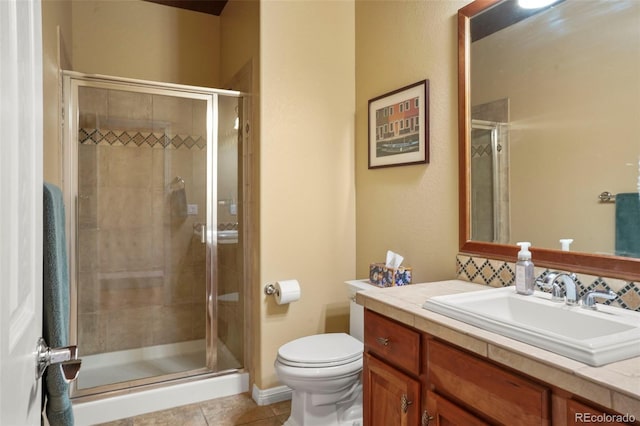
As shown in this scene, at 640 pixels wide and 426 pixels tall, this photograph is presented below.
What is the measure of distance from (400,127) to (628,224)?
1.25 meters

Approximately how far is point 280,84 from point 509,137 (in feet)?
4.65

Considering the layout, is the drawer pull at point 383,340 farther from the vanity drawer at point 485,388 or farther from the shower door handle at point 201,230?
the shower door handle at point 201,230

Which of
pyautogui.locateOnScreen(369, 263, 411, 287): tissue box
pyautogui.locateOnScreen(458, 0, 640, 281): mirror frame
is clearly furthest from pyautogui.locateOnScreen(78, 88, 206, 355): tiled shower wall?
pyautogui.locateOnScreen(458, 0, 640, 281): mirror frame

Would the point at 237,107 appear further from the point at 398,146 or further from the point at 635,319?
the point at 635,319

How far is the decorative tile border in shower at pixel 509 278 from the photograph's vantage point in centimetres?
121

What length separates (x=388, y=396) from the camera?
139 centimetres

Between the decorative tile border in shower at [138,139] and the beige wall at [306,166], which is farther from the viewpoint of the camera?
the decorative tile border in shower at [138,139]

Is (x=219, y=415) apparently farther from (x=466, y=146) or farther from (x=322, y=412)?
A: (x=466, y=146)

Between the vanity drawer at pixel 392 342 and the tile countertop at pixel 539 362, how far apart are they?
0.04 meters

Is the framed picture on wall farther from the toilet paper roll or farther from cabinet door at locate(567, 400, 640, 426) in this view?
cabinet door at locate(567, 400, 640, 426)

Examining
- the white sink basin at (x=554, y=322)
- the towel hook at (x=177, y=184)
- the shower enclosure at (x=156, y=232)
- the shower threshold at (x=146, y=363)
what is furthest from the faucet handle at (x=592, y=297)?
the towel hook at (x=177, y=184)

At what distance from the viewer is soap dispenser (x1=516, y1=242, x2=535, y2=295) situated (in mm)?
1384

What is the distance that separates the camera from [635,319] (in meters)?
1.08

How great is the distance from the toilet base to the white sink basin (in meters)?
1.02
